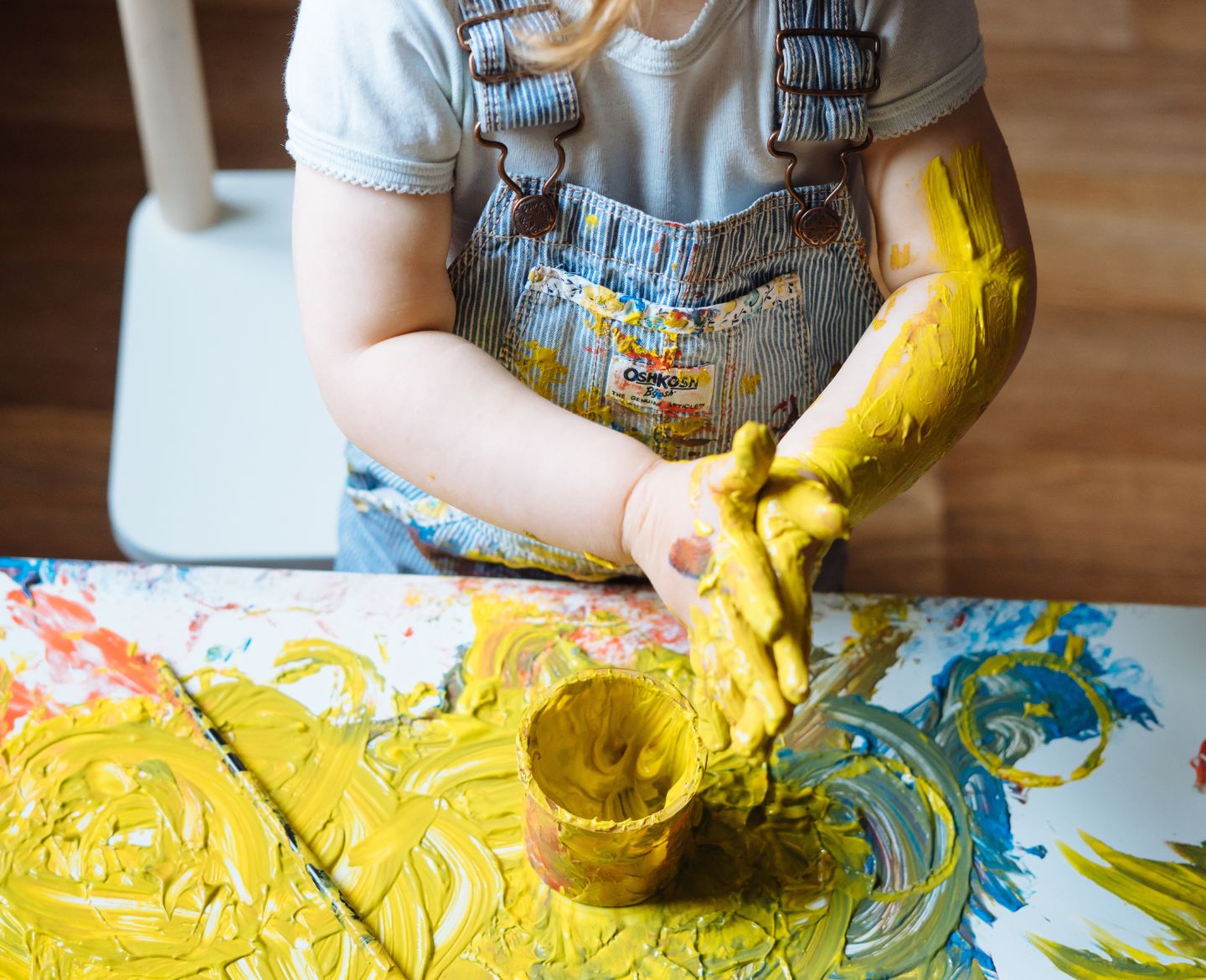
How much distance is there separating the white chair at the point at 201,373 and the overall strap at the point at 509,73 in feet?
1.91

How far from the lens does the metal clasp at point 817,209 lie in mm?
734

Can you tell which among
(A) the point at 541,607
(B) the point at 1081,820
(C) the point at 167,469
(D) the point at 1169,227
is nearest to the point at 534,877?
(A) the point at 541,607

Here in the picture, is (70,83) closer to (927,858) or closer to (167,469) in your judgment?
(167,469)

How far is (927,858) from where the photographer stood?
67 cm

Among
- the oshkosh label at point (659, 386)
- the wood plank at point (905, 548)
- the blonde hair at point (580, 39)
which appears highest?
the blonde hair at point (580, 39)

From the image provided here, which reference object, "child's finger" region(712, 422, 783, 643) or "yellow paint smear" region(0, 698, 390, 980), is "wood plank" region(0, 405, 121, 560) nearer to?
"yellow paint smear" region(0, 698, 390, 980)

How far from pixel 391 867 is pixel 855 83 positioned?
51cm

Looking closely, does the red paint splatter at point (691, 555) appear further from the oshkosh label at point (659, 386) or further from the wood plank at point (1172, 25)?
the wood plank at point (1172, 25)

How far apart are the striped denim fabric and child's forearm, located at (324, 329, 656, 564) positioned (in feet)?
0.74

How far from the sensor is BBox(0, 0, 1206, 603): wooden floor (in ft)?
4.99

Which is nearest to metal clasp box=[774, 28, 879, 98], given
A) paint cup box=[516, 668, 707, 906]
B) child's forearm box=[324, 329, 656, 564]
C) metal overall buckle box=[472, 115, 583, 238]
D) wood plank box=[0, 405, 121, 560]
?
metal overall buckle box=[472, 115, 583, 238]

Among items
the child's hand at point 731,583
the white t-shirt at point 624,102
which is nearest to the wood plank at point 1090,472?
the white t-shirt at point 624,102

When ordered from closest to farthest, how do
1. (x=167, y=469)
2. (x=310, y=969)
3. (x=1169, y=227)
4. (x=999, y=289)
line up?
(x=310, y=969)
(x=999, y=289)
(x=167, y=469)
(x=1169, y=227)

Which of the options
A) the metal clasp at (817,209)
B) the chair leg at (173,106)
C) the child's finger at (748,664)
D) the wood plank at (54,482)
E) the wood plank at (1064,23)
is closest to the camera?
the child's finger at (748,664)
